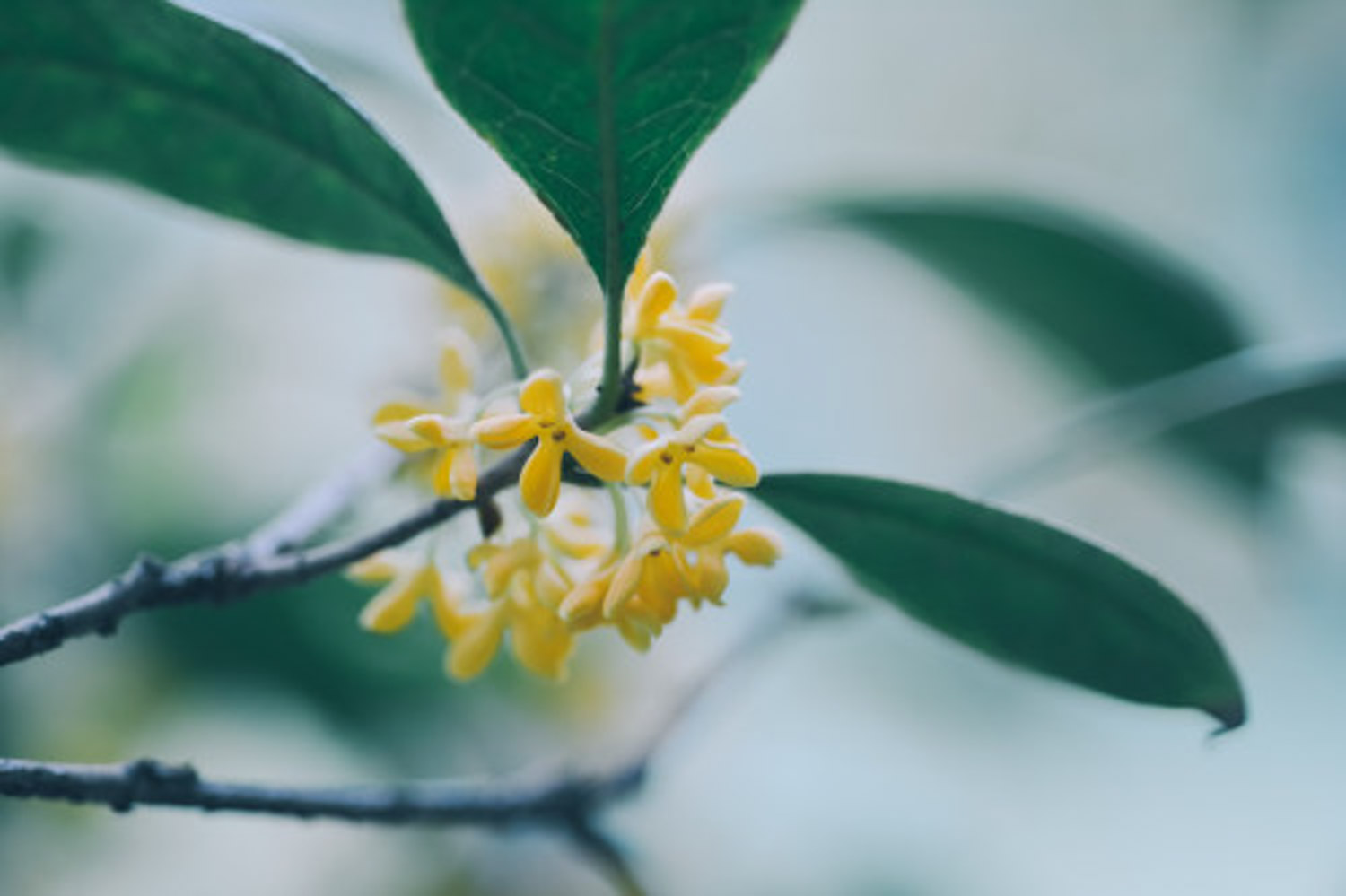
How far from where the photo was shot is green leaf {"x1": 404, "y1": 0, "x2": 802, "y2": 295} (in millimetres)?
588

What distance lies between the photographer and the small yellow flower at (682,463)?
680 mm

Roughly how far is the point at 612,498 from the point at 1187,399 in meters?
0.69

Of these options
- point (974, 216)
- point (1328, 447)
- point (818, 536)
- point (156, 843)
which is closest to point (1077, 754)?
point (1328, 447)

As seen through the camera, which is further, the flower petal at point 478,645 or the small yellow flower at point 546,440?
the flower petal at point 478,645

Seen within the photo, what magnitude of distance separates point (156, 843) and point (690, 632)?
3.38 feet

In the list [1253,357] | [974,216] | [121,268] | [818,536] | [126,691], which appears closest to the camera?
[818,536]

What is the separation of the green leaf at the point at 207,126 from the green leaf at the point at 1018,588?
0.30 metres

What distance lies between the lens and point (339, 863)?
6.85 ft

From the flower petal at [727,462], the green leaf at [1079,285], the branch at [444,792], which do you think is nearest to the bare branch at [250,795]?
the branch at [444,792]

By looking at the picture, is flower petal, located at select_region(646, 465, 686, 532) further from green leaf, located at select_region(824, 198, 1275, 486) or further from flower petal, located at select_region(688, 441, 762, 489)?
green leaf, located at select_region(824, 198, 1275, 486)

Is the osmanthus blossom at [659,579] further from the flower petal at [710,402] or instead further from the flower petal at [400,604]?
the flower petal at [400,604]

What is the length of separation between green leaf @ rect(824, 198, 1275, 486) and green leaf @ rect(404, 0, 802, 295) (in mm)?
866

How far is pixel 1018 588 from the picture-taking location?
799 mm

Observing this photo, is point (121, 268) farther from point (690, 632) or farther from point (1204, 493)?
point (1204, 493)
